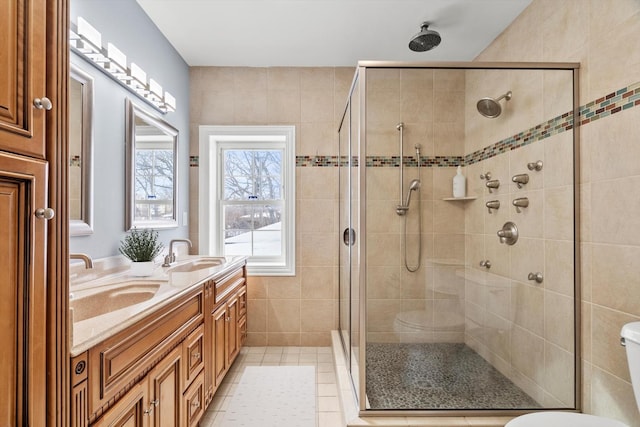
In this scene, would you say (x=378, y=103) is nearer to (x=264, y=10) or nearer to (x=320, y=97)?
(x=264, y=10)

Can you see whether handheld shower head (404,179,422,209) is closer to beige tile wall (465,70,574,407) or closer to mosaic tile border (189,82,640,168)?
mosaic tile border (189,82,640,168)

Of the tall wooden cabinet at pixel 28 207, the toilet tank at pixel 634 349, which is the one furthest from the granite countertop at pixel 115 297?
the toilet tank at pixel 634 349

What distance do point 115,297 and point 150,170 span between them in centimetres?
107

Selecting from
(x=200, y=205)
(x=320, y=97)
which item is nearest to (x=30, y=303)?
(x=200, y=205)

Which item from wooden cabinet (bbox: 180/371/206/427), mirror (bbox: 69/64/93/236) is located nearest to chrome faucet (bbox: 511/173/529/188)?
wooden cabinet (bbox: 180/371/206/427)

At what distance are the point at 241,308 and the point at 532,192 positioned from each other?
2.14 meters

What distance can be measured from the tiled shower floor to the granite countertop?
101 cm

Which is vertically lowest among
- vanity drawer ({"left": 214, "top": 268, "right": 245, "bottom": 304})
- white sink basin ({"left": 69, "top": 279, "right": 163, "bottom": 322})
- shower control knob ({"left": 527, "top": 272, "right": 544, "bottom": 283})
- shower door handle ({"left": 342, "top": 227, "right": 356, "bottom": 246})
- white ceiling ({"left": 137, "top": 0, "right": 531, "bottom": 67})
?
vanity drawer ({"left": 214, "top": 268, "right": 245, "bottom": 304})

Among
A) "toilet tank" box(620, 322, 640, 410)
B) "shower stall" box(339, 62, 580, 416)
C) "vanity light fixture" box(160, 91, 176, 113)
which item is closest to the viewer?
"toilet tank" box(620, 322, 640, 410)

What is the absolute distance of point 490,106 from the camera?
5.92ft

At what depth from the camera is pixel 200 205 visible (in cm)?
311

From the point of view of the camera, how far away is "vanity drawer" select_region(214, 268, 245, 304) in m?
2.13

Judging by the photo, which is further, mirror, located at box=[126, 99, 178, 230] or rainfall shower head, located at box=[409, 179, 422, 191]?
mirror, located at box=[126, 99, 178, 230]

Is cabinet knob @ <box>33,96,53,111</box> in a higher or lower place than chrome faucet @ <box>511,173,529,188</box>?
higher
